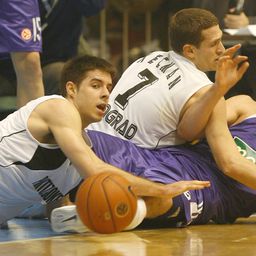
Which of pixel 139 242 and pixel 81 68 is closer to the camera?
pixel 139 242

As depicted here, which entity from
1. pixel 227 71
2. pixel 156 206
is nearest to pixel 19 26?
pixel 227 71

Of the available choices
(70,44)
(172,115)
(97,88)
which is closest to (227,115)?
(172,115)

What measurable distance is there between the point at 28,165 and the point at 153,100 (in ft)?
2.96

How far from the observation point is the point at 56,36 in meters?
7.42

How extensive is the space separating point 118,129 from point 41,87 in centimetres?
98

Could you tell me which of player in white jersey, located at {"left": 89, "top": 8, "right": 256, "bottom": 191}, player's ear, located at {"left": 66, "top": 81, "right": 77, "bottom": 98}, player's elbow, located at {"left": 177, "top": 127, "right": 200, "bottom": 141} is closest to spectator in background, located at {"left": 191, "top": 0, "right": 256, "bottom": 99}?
player in white jersey, located at {"left": 89, "top": 8, "right": 256, "bottom": 191}

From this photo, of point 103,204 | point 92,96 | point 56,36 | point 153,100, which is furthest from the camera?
point 56,36

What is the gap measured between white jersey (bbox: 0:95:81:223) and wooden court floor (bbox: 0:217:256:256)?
0.75 feet

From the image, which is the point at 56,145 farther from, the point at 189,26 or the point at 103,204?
the point at 189,26

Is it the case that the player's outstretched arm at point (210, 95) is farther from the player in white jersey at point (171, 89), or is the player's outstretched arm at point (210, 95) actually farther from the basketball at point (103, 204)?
the basketball at point (103, 204)

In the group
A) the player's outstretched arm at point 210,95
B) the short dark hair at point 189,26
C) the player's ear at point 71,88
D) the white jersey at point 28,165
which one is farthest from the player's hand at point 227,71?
the white jersey at point 28,165

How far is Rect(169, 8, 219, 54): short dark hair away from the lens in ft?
19.0

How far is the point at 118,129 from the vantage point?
A: 19.1 feet

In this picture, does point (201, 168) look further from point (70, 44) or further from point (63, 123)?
point (70, 44)
